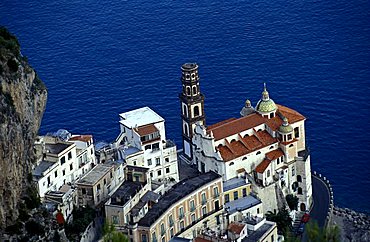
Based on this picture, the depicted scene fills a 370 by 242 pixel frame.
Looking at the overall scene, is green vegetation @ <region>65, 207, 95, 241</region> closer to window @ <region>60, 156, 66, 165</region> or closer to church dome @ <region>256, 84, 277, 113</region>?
window @ <region>60, 156, 66, 165</region>

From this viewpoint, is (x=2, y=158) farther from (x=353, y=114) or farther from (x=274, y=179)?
(x=353, y=114)

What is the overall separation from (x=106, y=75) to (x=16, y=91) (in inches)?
3625

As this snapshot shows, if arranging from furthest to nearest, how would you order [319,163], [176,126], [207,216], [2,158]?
[176,126] → [319,163] → [207,216] → [2,158]

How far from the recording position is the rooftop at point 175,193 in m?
121

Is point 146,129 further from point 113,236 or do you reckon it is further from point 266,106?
point 113,236

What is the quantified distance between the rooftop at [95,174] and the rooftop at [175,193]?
8.07 metres

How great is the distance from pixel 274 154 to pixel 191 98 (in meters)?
14.4

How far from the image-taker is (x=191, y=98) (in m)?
137

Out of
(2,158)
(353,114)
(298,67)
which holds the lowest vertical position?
(2,158)

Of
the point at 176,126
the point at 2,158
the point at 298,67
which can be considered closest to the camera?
the point at 2,158

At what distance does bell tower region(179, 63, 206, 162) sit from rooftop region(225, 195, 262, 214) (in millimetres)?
12318

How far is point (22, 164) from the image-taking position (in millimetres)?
100188

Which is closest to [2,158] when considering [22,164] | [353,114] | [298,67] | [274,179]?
[22,164]

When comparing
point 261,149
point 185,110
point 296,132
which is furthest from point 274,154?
point 185,110
